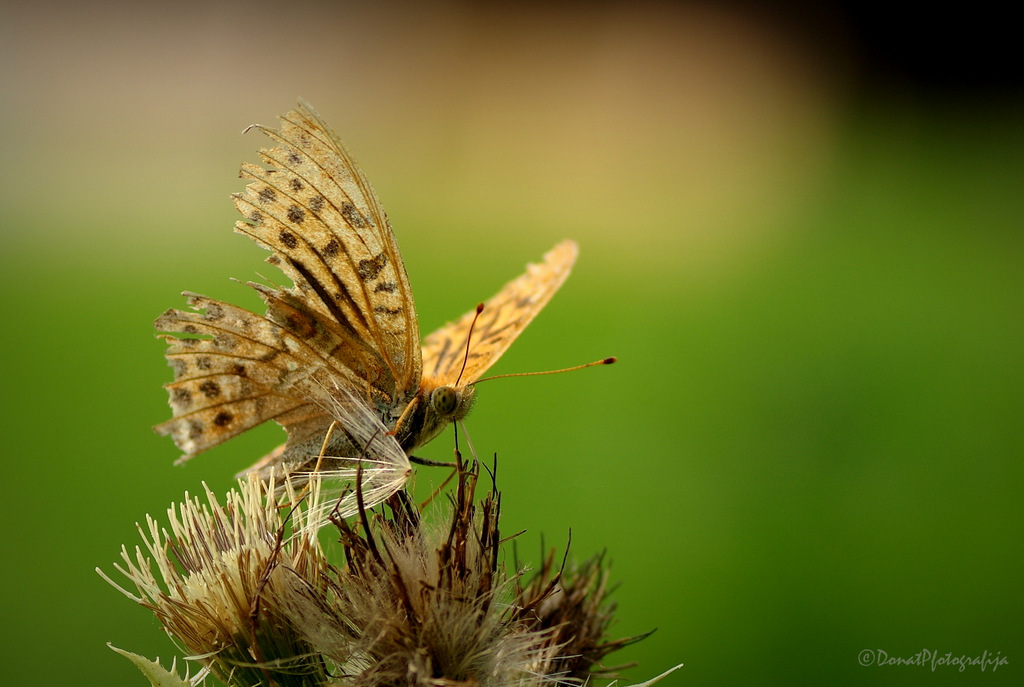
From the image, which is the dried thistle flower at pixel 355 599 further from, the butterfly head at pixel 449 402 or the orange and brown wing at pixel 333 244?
the orange and brown wing at pixel 333 244

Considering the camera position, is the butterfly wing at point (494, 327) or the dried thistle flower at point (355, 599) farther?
the butterfly wing at point (494, 327)

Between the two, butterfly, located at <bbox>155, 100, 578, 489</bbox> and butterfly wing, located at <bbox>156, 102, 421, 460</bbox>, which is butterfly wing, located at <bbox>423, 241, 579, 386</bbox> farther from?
butterfly wing, located at <bbox>156, 102, 421, 460</bbox>

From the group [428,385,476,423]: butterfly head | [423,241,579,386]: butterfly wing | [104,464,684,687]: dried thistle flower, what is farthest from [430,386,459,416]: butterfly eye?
[104,464,684,687]: dried thistle flower

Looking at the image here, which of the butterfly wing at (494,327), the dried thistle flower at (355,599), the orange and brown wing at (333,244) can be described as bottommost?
the dried thistle flower at (355,599)

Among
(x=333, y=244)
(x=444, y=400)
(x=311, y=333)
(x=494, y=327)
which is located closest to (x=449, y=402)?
(x=444, y=400)

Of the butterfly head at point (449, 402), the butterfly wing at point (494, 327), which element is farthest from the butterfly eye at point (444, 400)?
the butterfly wing at point (494, 327)

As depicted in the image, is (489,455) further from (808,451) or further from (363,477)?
(363,477)

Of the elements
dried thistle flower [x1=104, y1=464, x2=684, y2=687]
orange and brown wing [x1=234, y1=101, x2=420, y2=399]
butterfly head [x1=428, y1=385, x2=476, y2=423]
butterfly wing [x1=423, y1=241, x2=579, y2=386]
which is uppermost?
orange and brown wing [x1=234, y1=101, x2=420, y2=399]
